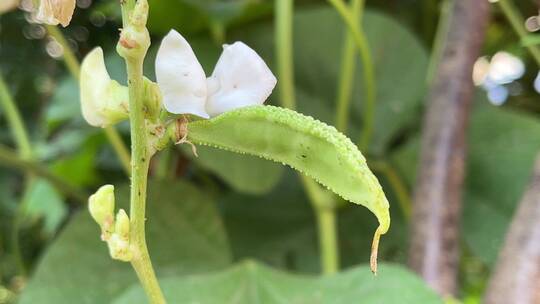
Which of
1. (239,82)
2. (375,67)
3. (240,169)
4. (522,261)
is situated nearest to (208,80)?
(239,82)

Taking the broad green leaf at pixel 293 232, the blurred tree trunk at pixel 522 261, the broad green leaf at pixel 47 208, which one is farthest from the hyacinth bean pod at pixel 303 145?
the broad green leaf at pixel 47 208

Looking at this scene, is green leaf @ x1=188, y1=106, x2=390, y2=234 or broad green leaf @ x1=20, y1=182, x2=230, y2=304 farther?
broad green leaf @ x1=20, y1=182, x2=230, y2=304

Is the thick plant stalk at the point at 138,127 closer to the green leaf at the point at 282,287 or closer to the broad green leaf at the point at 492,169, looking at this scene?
the green leaf at the point at 282,287

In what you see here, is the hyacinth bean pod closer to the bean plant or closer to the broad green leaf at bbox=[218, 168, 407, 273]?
the bean plant

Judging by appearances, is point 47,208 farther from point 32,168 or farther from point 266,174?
point 266,174

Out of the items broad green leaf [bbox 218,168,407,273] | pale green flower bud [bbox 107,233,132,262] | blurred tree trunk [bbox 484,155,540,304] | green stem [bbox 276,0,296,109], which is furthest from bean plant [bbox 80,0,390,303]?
broad green leaf [bbox 218,168,407,273]

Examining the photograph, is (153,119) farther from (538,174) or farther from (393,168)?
(393,168)
